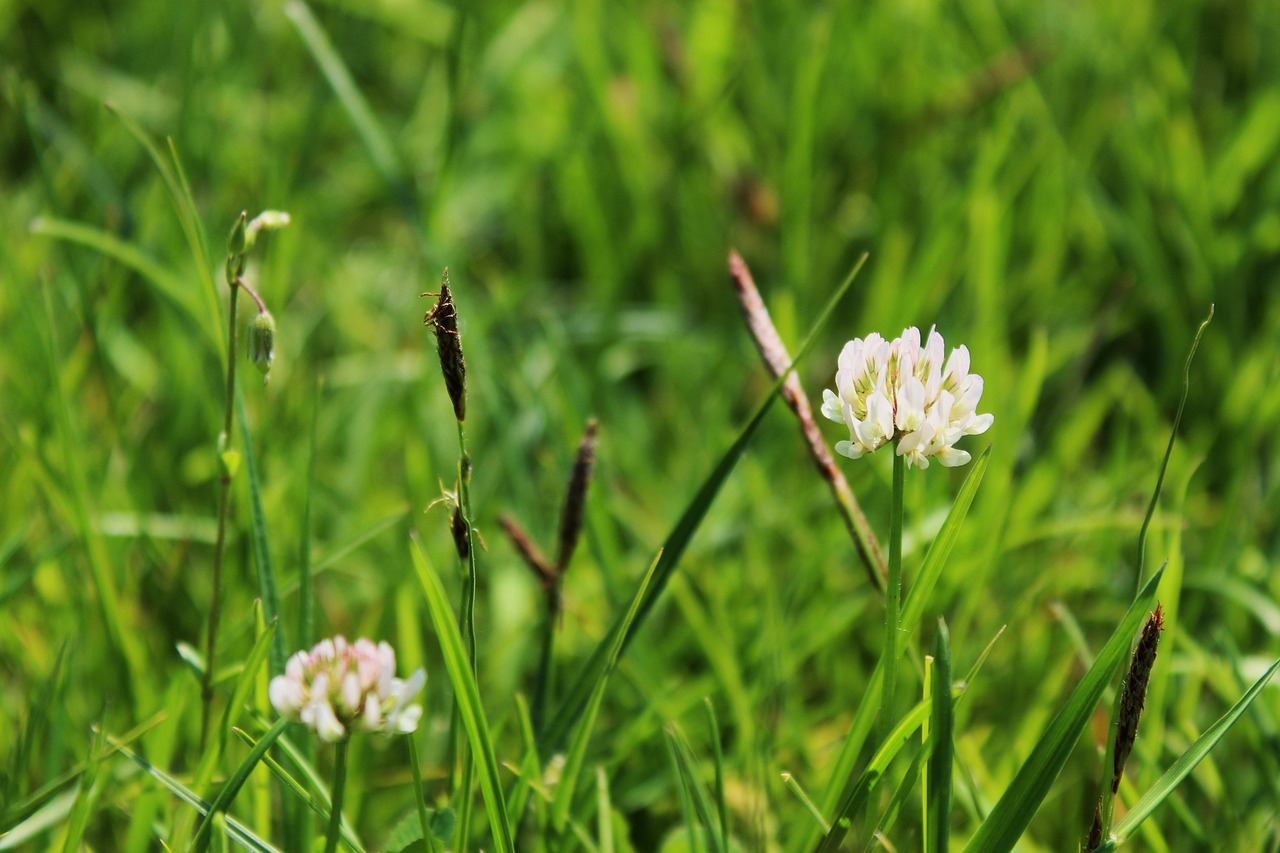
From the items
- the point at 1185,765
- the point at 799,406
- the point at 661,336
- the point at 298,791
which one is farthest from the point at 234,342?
the point at 661,336

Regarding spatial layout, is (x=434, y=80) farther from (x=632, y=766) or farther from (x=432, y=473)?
(x=632, y=766)

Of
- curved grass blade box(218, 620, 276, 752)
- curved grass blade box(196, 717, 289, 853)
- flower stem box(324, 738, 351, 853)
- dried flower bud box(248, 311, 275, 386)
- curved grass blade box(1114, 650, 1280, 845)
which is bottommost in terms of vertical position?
curved grass blade box(1114, 650, 1280, 845)

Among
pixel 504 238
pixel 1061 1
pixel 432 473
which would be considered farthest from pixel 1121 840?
pixel 1061 1

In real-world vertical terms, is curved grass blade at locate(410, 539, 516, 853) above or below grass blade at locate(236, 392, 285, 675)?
below

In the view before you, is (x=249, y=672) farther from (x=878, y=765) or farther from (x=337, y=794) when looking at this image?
(x=878, y=765)

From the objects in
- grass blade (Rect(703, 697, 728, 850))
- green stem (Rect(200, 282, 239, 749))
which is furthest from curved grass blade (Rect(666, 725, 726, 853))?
green stem (Rect(200, 282, 239, 749))

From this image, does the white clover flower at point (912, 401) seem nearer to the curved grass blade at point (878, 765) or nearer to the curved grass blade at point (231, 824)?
the curved grass blade at point (878, 765)

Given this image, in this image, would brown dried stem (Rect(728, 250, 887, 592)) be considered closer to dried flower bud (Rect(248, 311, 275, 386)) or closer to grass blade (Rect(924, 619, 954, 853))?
grass blade (Rect(924, 619, 954, 853))
